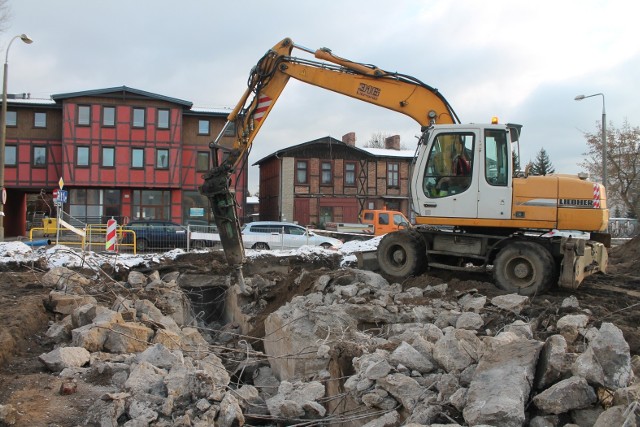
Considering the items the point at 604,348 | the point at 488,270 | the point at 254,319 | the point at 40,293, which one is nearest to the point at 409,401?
the point at 604,348

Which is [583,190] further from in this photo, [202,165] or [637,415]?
[202,165]

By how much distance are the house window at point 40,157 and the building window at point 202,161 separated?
844 cm

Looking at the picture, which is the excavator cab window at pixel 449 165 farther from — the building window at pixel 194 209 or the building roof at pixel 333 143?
the building roof at pixel 333 143

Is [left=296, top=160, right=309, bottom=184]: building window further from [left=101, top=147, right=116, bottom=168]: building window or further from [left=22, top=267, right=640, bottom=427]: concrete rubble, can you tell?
[left=22, top=267, right=640, bottom=427]: concrete rubble

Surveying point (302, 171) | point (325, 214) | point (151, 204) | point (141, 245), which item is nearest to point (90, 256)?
point (141, 245)

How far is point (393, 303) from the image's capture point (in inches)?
335

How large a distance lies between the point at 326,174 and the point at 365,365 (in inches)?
1208

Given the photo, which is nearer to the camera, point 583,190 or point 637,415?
point 637,415

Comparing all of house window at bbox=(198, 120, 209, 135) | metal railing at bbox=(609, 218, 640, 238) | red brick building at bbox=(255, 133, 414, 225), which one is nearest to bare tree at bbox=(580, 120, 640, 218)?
metal railing at bbox=(609, 218, 640, 238)

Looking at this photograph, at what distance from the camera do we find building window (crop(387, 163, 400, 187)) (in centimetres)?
3719

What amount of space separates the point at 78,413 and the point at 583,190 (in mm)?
7852

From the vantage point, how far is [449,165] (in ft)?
31.2

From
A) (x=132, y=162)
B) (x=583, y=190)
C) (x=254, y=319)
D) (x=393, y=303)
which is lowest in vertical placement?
(x=254, y=319)

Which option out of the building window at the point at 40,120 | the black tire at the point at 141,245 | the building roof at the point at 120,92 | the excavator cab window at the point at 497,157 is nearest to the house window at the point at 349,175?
the building roof at the point at 120,92
